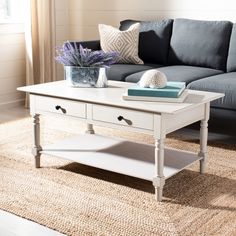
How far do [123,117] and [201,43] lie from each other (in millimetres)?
1685

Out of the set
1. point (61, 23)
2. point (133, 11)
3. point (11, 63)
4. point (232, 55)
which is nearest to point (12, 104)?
point (11, 63)

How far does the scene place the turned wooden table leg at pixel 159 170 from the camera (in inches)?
93.7

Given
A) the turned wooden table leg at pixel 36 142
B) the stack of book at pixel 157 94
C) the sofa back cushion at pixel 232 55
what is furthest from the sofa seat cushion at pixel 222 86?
the turned wooden table leg at pixel 36 142

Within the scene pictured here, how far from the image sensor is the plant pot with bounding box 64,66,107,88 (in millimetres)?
2844

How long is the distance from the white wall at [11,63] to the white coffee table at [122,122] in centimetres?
167

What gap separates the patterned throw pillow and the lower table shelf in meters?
1.19

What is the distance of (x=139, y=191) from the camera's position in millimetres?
2588

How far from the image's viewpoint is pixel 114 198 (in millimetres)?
2490

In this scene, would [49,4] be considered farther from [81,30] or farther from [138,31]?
[138,31]

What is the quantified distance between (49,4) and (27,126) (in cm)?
137

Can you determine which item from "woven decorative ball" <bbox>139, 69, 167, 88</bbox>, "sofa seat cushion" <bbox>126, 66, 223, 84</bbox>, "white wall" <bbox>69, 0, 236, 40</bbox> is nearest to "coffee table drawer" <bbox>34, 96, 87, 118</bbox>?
"woven decorative ball" <bbox>139, 69, 167, 88</bbox>

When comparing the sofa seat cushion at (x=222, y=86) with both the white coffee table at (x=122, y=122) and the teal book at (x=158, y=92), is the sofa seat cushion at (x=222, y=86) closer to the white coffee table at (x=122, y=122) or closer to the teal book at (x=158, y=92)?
the white coffee table at (x=122, y=122)

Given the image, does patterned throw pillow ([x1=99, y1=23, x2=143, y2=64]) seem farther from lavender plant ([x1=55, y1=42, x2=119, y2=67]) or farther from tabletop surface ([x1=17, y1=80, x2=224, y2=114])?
lavender plant ([x1=55, y1=42, x2=119, y2=67])

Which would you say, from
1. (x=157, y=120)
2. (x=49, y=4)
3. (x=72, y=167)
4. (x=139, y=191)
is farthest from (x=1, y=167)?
(x=49, y=4)
